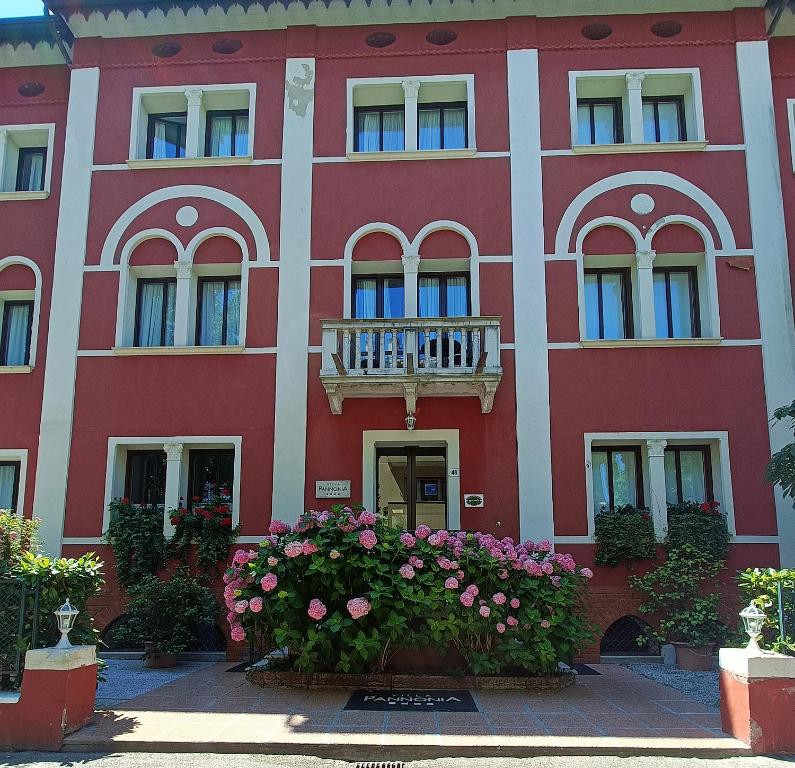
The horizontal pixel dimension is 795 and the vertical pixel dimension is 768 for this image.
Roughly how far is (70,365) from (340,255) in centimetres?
526

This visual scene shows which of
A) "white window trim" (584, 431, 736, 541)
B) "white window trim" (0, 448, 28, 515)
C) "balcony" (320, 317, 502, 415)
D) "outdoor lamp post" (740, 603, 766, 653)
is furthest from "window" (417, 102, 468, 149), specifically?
"outdoor lamp post" (740, 603, 766, 653)

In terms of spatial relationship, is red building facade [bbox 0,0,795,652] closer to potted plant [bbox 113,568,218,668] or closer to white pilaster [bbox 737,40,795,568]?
white pilaster [bbox 737,40,795,568]

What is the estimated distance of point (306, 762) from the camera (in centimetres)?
722

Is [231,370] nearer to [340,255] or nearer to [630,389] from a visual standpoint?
[340,255]

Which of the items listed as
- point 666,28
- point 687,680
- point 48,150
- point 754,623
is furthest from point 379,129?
point 754,623

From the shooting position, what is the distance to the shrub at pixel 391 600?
31.6 feet

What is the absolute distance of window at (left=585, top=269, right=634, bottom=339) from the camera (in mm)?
14633

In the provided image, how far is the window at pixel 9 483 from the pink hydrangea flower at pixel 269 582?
7.12m

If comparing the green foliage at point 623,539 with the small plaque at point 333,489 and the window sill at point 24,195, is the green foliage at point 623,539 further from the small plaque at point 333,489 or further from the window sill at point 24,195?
the window sill at point 24,195

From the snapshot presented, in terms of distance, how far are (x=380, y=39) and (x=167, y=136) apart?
15.1 ft

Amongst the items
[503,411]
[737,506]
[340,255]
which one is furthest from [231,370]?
[737,506]

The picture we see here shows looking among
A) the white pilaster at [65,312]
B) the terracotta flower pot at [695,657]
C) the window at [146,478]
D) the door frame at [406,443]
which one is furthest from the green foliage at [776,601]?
the white pilaster at [65,312]

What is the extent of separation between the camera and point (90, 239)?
15.1 meters

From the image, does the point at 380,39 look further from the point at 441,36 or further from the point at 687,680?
the point at 687,680
